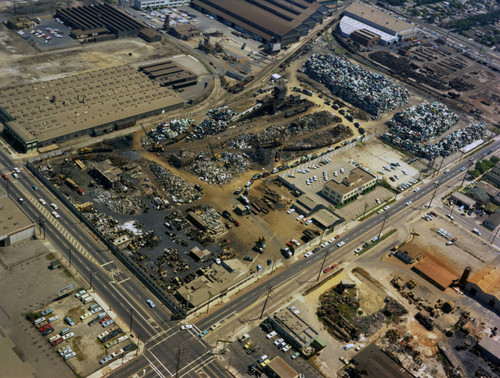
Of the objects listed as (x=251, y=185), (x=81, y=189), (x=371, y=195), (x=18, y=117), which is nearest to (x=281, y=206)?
(x=251, y=185)

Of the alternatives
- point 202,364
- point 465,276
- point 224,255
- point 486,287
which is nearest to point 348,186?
point 465,276

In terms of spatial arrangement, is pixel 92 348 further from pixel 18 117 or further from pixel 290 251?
pixel 18 117

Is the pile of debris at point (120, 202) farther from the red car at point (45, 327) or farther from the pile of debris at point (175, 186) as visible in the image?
the red car at point (45, 327)

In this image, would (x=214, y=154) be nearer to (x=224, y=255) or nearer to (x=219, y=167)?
(x=219, y=167)

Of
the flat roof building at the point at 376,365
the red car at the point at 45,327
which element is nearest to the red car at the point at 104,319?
the red car at the point at 45,327

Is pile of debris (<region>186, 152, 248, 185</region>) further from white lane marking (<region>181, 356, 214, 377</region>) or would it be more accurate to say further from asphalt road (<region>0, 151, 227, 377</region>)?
white lane marking (<region>181, 356, 214, 377</region>)

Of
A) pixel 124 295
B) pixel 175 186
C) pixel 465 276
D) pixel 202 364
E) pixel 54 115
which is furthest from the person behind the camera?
pixel 54 115

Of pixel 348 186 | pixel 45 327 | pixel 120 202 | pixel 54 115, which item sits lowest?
pixel 120 202

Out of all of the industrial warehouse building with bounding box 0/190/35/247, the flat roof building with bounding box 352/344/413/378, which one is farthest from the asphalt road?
the flat roof building with bounding box 352/344/413/378

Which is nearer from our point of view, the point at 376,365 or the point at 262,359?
the point at 262,359
